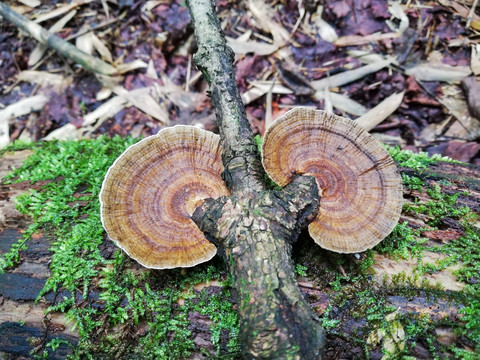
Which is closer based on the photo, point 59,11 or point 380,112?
point 380,112

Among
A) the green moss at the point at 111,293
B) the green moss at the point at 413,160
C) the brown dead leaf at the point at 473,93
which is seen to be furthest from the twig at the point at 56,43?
the brown dead leaf at the point at 473,93

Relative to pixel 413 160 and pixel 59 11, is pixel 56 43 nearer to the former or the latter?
pixel 59 11

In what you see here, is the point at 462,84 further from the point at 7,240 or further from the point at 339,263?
the point at 7,240

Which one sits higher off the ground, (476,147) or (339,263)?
(339,263)

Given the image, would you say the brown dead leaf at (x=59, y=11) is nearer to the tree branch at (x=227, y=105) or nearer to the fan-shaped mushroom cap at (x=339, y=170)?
the tree branch at (x=227, y=105)

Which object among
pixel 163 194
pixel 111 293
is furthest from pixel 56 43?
pixel 111 293

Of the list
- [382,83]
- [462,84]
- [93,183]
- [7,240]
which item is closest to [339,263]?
[93,183]

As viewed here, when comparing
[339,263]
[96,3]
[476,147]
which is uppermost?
[96,3]
